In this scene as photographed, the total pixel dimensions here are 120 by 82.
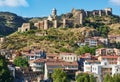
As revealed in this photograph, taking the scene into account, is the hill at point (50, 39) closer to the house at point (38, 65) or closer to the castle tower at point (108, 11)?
the house at point (38, 65)

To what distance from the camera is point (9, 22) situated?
6939 inches

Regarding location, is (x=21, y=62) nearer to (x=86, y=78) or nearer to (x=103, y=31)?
(x=86, y=78)

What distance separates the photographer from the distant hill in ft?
522

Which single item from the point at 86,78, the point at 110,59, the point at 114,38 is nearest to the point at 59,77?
→ the point at 86,78

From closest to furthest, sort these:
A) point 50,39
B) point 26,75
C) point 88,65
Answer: point 26,75 < point 88,65 < point 50,39

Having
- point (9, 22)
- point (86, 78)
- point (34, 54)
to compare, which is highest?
point (9, 22)

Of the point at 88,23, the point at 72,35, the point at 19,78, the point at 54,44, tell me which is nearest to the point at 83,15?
the point at 88,23

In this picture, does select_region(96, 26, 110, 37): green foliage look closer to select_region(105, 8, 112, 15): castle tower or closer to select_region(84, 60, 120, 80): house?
select_region(105, 8, 112, 15): castle tower

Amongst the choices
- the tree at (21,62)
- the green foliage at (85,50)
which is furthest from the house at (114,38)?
the tree at (21,62)

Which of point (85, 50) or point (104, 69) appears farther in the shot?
point (85, 50)

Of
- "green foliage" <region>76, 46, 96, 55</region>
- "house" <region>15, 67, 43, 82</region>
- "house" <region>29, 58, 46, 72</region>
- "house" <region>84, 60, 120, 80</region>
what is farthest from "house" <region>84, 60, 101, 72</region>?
"green foliage" <region>76, 46, 96, 55</region>

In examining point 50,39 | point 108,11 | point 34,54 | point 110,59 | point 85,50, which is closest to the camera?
point 110,59

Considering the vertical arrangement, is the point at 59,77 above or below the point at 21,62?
below

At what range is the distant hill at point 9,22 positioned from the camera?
159 metres
